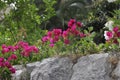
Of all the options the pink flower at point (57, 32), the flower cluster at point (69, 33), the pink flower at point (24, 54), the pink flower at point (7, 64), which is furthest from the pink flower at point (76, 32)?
the pink flower at point (7, 64)

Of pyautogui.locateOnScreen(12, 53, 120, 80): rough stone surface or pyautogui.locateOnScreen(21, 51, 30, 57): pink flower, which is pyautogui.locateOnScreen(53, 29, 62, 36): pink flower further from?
pyautogui.locateOnScreen(21, 51, 30, 57): pink flower

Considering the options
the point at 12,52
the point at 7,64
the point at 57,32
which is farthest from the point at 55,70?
the point at 12,52

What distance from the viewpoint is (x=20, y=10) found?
9.68 m

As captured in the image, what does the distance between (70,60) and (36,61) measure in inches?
41.8

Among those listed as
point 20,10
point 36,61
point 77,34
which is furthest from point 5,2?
point 77,34

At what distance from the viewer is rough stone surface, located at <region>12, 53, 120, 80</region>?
464 centimetres

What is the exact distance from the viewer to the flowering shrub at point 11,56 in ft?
20.2

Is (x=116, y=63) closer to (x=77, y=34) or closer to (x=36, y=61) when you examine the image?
(x=77, y=34)

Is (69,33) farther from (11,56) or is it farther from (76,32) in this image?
(11,56)

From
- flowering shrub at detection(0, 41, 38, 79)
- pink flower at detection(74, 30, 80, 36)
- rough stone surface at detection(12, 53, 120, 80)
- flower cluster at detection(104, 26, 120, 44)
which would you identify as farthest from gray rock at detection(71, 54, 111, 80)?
flowering shrub at detection(0, 41, 38, 79)

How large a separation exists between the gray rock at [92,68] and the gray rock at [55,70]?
0.14 m

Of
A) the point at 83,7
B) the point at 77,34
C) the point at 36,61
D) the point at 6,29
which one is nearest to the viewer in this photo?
the point at 77,34

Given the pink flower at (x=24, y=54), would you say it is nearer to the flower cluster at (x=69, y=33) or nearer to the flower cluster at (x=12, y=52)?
the flower cluster at (x=12, y=52)

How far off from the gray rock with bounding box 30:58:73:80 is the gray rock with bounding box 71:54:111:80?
14 centimetres
